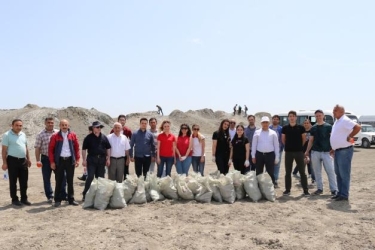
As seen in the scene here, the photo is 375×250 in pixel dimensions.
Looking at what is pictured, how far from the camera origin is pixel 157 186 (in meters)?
6.76

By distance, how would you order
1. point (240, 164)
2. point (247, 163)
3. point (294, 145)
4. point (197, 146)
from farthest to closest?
1. point (197, 146)
2. point (240, 164)
3. point (247, 163)
4. point (294, 145)

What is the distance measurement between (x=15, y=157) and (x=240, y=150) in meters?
4.45

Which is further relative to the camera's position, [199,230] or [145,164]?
[145,164]

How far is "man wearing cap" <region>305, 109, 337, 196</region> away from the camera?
7121 mm

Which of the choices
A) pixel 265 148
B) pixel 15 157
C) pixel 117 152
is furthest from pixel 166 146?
pixel 15 157

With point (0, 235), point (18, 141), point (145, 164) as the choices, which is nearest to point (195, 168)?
point (145, 164)

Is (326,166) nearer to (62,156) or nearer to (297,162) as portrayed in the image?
(297,162)

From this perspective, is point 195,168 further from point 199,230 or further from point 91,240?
point 91,240

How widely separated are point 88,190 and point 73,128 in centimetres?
1976

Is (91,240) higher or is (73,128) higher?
(73,128)

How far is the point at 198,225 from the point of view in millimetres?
5242

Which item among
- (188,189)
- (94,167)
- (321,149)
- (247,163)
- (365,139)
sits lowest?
(188,189)

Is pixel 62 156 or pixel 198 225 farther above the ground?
pixel 62 156

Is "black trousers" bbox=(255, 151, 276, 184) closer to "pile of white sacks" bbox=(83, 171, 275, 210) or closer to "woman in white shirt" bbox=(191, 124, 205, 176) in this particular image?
"pile of white sacks" bbox=(83, 171, 275, 210)
